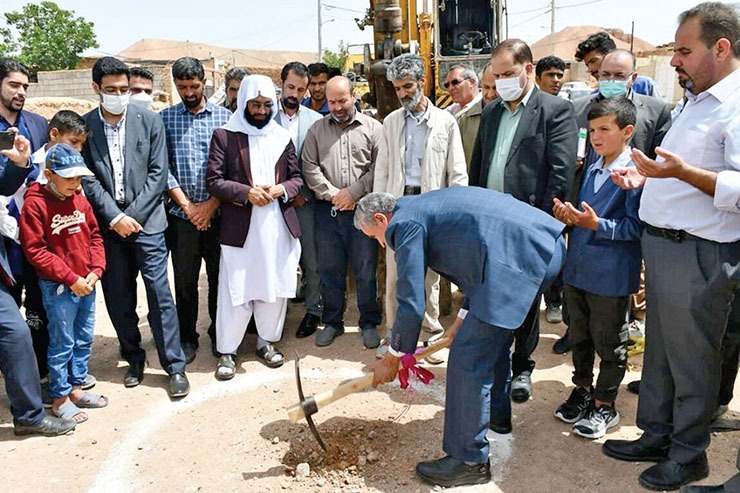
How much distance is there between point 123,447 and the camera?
350 cm

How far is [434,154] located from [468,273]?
1631 mm

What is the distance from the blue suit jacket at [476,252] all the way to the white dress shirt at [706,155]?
1.88 feet

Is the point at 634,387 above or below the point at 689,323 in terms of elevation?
below

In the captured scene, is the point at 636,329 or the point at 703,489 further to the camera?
the point at 636,329

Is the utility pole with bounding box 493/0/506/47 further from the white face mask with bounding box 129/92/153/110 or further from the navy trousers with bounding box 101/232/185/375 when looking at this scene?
the navy trousers with bounding box 101/232/185/375

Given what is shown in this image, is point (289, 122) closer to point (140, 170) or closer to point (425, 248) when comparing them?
point (140, 170)

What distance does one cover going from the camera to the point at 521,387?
3.80m

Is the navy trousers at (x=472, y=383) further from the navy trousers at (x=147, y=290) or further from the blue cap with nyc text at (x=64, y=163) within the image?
the blue cap with nyc text at (x=64, y=163)

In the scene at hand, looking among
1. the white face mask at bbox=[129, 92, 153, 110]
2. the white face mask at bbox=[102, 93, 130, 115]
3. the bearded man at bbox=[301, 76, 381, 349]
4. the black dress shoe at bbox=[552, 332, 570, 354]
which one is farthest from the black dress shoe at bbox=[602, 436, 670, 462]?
the white face mask at bbox=[129, 92, 153, 110]

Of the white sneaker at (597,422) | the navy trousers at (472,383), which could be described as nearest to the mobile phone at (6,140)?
the navy trousers at (472,383)

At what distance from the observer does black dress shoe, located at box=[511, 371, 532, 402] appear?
Result: 12.4 ft

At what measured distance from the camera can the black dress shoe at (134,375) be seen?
4.24m

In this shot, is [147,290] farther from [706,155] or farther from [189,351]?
[706,155]

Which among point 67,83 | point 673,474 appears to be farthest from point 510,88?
point 67,83
